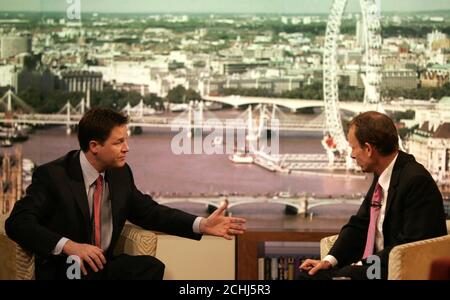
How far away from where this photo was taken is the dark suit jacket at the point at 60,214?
11.9 ft

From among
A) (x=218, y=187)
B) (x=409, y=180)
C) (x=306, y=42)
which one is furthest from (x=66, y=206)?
(x=306, y=42)

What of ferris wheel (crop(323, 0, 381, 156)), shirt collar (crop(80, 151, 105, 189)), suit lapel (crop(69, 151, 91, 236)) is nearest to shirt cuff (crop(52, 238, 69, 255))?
suit lapel (crop(69, 151, 91, 236))

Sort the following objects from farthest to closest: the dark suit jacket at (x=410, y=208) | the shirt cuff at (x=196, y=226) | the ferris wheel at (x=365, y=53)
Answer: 1. the ferris wheel at (x=365, y=53)
2. the shirt cuff at (x=196, y=226)
3. the dark suit jacket at (x=410, y=208)

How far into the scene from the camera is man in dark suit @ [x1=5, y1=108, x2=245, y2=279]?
12.0 feet

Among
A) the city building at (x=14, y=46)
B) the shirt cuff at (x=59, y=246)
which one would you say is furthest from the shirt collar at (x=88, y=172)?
the city building at (x=14, y=46)

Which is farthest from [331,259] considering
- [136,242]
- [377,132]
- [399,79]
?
[399,79]

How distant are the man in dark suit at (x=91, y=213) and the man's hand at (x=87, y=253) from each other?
24mm

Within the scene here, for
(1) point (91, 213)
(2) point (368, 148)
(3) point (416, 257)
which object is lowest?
(3) point (416, 257)

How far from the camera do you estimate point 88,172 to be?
3.80 metres

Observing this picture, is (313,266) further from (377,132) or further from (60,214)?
(60,214)

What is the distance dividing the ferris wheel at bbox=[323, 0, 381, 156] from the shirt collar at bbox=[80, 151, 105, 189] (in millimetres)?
2266

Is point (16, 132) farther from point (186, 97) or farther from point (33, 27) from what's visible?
point (186, 97)

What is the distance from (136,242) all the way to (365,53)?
7.57 feet

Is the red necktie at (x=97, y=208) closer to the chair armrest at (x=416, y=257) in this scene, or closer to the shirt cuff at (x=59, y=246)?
the shirt cuff at (x=59, y=246)
